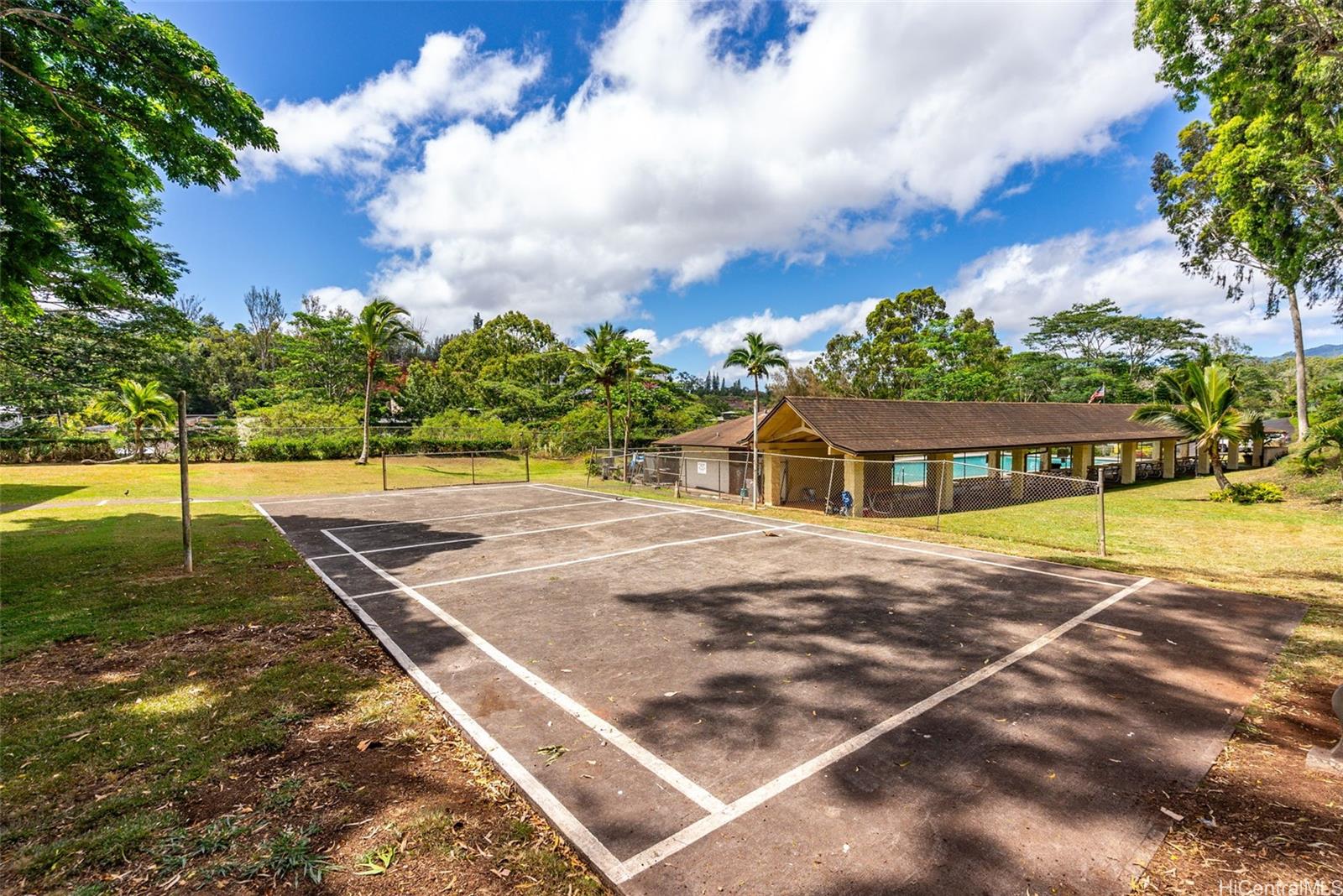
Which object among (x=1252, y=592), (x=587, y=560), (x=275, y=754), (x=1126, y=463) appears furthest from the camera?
(x=1126, y=463)

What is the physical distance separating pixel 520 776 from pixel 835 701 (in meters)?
2.67

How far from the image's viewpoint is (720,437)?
24.0m

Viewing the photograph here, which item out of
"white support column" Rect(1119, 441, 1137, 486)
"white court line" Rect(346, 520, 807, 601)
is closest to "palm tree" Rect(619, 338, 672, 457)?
"white court line" Rect(346, 520, 807, 601)

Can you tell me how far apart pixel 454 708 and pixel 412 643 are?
1873 millimetres

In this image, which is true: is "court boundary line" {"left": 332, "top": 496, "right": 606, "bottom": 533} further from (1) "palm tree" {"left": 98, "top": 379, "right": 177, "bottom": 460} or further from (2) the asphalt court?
(1) "palm tree" {"left": 98, "top": 379, "right": 177, "bottom": 460}

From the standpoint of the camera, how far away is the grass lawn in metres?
2.85

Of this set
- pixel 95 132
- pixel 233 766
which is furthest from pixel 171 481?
pixel 233 766

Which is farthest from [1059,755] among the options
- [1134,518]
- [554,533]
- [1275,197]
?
[1275,197]

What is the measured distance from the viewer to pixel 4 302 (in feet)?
23.7

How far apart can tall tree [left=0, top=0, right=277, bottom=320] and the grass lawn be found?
4633 mm

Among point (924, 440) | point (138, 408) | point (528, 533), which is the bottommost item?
point (528, 533)

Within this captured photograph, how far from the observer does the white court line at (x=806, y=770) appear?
2.95 metres

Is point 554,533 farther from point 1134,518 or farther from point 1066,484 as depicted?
point 1066,484

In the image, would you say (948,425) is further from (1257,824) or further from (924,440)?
(1257,824)
